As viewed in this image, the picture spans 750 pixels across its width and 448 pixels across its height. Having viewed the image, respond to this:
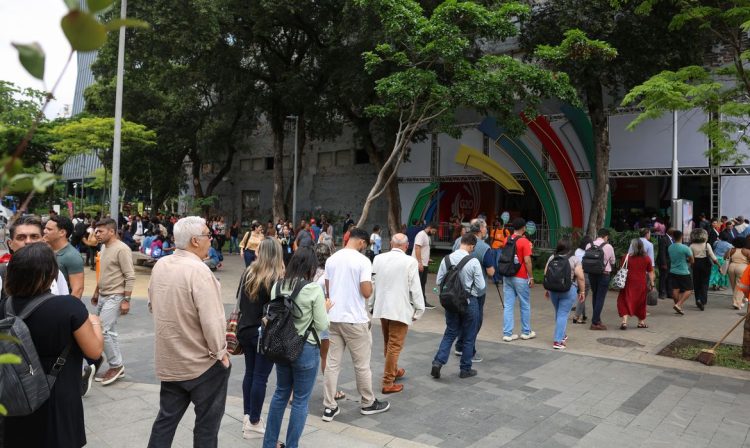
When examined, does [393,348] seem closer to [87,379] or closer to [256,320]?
[256,320]

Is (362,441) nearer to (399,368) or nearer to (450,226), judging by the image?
(399,368)

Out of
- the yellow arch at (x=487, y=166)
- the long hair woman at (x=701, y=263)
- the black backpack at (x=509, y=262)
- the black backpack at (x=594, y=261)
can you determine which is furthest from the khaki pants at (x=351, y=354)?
the yellow arch at (x=487, y=166)

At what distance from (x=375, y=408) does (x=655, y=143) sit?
16.2m

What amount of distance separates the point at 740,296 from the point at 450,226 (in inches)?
515

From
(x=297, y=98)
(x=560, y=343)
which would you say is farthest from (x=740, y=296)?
(x=297, y=98)

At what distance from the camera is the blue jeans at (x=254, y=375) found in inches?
174

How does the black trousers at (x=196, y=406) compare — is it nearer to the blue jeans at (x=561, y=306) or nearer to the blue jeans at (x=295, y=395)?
the blue jeans at (x=295, y=395)

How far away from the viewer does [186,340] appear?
130 inches

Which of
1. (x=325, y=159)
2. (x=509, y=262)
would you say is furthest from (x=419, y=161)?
(x=509, y=262)

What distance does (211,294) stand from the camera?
3.31m

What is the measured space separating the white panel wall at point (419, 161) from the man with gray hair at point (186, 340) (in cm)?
2117

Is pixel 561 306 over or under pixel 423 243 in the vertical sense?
under

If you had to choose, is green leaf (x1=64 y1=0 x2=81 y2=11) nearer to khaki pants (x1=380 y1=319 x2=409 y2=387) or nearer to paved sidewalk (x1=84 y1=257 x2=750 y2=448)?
paved sidewalk (x1=84 y1=257 x2=750 y2=448)

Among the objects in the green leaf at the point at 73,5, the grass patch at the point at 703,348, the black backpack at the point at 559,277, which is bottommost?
the grass patch at the point at 703,348
